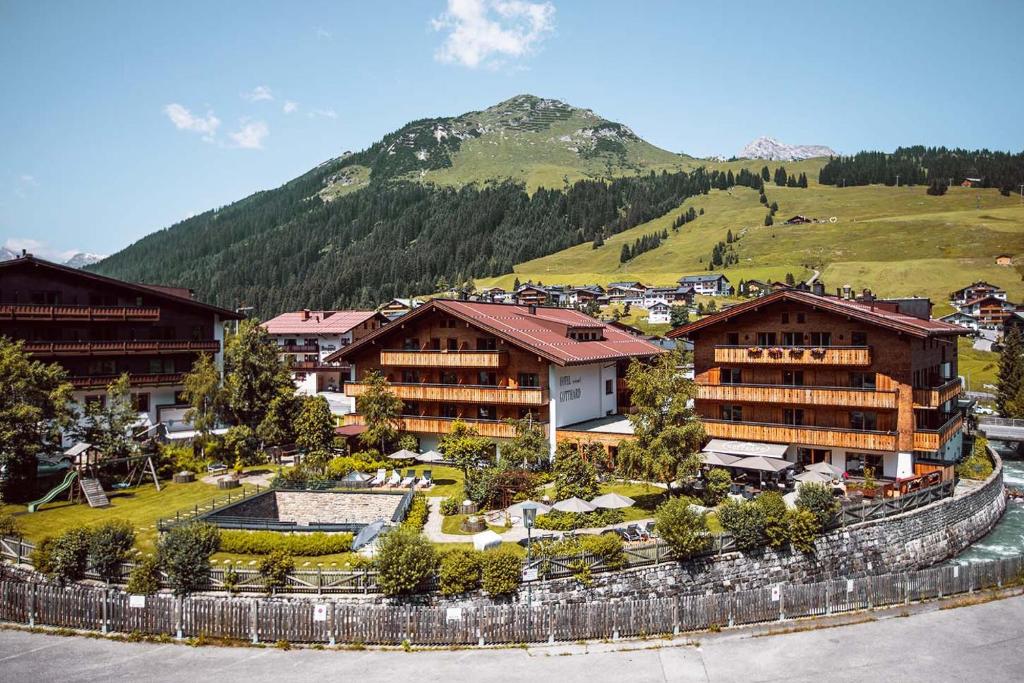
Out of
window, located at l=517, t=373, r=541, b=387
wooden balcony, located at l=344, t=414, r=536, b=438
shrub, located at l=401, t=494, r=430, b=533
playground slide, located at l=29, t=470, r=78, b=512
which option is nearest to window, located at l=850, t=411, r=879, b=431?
wooden balcony, located at l=344, t=414, r=536, b=438

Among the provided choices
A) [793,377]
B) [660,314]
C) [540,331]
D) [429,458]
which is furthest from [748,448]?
[660,314]

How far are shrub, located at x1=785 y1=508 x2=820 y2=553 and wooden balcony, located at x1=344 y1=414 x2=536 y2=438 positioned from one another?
1840 centimetres

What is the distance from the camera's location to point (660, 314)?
147875 millimetres

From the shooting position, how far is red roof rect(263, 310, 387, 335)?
313ft

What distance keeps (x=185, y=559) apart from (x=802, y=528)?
84.2 ft

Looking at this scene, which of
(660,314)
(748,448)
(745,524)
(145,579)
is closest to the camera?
(145,579)

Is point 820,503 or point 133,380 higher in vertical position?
point 133,380

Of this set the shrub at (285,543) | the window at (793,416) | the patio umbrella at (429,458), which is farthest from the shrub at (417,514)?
the window at (793,416)

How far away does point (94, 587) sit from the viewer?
26.6m

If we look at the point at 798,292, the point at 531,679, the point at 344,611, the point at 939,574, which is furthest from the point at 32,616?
the point at 798,292

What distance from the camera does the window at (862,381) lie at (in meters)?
41.2

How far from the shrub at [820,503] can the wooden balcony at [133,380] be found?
47.8 m

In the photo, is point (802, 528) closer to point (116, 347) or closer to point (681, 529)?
point (681, 529)

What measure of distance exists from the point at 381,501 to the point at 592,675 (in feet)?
62.6
